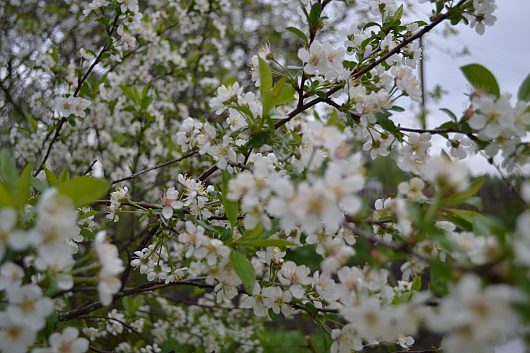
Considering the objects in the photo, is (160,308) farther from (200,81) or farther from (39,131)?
(200,81)

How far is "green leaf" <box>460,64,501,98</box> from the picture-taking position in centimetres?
114

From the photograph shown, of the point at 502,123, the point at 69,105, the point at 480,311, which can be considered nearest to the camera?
the point at 480,311

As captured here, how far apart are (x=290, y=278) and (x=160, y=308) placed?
3.09m

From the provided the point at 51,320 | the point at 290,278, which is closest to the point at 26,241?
the point at 51,320

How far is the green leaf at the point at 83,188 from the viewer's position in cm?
98

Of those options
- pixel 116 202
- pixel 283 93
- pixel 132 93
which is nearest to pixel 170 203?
pixel 116 202

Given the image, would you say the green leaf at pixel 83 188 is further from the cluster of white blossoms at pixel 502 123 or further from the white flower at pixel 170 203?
the cluster of white blossoms at pixel 502 123

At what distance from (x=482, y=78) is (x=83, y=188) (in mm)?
919

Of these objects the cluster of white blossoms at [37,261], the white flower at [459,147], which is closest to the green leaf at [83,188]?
the cluster of white blossoms at [37,261]

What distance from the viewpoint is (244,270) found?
1.19 m

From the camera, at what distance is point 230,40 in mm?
6047

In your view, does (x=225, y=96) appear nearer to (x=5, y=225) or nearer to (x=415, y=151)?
(x=415, y=151)

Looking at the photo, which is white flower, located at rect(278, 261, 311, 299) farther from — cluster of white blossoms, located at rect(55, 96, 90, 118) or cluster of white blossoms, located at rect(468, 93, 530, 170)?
cluster of white blossoms, located at rect(55, 96, 90, 118)

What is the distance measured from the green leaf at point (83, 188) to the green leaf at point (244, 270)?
1.20ft
